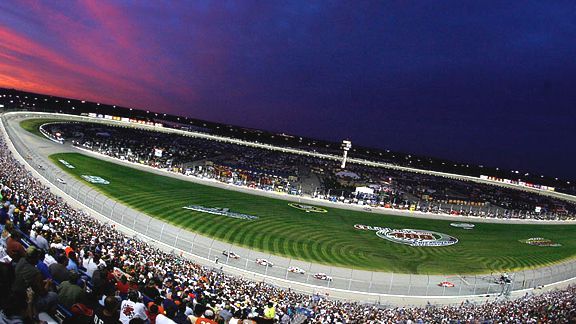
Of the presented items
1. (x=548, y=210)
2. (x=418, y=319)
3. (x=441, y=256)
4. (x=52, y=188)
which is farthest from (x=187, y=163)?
(x=548, y=210)

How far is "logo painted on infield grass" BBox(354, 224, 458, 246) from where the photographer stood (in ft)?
152

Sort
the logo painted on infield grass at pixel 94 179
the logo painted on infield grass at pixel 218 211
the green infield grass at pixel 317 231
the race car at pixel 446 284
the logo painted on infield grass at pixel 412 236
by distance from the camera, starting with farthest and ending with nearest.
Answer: the logo painted on infield grass at pixel 94 179, the logo painted on infield grass at pixel 412 236, the logo painted on infield grass at pixel 218 211, the green infield grass at pixel 317 231, the race car at pixel 446 284

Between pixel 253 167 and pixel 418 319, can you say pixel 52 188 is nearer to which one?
pixel 418 319

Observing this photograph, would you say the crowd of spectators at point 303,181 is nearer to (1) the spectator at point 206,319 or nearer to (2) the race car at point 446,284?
(2) the race car at point 446,284

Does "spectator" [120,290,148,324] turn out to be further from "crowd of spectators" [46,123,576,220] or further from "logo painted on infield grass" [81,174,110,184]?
"crowd of spectators" [46,123,576,220]

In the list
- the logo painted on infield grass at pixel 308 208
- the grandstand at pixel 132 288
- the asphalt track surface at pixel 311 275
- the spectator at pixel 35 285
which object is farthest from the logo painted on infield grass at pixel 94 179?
the spectator at pixel 35 285

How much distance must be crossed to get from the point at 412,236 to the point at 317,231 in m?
12.8

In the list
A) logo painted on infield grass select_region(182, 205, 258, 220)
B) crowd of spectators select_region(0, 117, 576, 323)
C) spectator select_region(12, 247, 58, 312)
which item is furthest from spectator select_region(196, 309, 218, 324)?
logo painted on infield grass select_region(182, 205, 258, 220)

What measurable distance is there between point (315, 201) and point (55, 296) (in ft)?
199

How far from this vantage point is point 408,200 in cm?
8050

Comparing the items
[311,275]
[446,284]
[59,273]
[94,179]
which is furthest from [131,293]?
[94,179]

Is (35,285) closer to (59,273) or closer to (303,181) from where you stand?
(59,273)

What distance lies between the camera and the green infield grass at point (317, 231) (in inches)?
1417

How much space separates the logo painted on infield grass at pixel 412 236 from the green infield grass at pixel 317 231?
1.35 m
